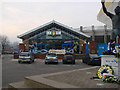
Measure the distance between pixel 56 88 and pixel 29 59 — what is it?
570 inches

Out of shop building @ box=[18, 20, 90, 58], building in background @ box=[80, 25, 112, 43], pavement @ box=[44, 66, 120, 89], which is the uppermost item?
building in background @ box=[80, 25, 112, 43]

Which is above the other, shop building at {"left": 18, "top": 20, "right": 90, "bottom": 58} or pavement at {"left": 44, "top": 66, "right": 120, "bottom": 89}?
shop building at {"left": 18, "top": 20, "right": 90, "bottom": 58}

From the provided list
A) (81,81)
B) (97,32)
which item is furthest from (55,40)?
(97,32)

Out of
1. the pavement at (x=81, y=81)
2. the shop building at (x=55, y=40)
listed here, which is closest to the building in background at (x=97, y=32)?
the shop building at (x=55, y=40)

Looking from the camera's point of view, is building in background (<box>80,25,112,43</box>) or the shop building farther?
building in background (<box>80,25,112,43</box>)

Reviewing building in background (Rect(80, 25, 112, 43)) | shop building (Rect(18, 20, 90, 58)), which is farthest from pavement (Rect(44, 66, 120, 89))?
building in background (Rect(80, 25, 112, 43))

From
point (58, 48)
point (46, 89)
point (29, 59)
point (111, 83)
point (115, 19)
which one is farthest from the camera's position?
point (58, 48)

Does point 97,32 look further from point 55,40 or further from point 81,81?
point 81,81

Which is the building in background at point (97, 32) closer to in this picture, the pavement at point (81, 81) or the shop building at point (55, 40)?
the shop building at point (55, 40)

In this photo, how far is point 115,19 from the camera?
6805mm

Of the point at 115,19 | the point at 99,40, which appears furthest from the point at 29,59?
the point at 99,40

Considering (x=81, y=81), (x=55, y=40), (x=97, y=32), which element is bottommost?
(x=81, y=81)

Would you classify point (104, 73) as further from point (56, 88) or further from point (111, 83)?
point (56, 88)

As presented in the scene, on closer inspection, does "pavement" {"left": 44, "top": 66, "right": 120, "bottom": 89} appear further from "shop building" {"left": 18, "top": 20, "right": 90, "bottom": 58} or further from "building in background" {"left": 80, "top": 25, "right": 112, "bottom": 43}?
"building in background" {"left": 80, "top": 25, "right": 112, "bottom": 43}
